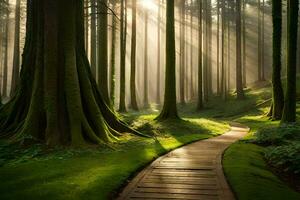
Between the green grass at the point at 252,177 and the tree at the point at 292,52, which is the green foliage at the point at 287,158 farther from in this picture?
the tree at the point at 292,52

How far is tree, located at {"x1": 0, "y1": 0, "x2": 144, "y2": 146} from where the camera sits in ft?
38.9

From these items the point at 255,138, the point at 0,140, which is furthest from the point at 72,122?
the point at 255,138

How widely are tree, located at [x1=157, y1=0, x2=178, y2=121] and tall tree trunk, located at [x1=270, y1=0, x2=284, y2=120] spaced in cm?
672

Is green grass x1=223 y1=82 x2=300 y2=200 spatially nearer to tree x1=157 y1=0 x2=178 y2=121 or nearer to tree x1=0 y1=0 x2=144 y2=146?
tree x1=0 y1=0 x2=144 y2=146

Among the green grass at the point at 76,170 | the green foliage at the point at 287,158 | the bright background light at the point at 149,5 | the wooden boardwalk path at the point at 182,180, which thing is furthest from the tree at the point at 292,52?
Result: the bright background light at the point at 149,5

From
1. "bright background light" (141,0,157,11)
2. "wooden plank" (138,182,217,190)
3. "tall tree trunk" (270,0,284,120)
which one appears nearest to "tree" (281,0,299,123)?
"tall tree trunk" (270,0,284,120)

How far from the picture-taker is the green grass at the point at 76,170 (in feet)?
22.9

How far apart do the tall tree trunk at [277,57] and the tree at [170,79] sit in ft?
22.1

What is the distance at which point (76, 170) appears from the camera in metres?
8.77

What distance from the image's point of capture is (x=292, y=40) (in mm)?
18016

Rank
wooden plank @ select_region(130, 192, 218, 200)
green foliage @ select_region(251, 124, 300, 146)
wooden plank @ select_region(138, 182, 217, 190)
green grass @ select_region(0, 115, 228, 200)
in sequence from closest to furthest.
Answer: wooden plank @ select_region(130, 192, 218, 200) → green grass @ select_region(0, 115, 228, 200) → wooden plank @ select_region(138, 182, 217, 190) → green foliage @ select_region(251, 124, 300, 146)

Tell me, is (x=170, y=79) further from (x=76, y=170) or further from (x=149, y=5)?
(x=149, y=5)

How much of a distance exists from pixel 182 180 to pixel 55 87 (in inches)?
227

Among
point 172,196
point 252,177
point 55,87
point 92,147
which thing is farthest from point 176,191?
point 55,87
